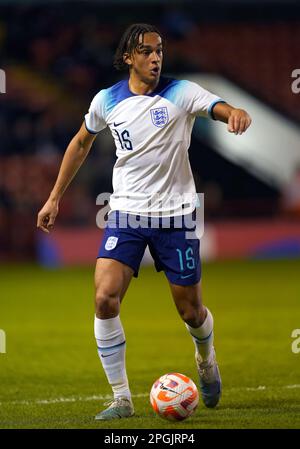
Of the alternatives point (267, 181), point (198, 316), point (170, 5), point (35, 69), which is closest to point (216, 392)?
point (198, 316)

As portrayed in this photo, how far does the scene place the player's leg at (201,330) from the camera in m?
6.18

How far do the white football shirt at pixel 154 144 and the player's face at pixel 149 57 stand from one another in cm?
13

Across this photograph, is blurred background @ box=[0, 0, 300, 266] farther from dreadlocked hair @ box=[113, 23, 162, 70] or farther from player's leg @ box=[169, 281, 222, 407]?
dreadlocked hair @ box=[113, 23, 162, 70]

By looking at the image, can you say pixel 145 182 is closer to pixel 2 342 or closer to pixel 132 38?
pixel 132 38

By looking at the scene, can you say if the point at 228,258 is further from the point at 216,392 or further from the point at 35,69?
the point at 216,392

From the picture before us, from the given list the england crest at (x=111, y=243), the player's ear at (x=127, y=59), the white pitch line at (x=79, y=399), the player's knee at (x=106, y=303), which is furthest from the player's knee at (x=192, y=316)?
the player's ear at (x=127, y=59)

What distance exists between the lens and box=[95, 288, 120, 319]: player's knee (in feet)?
19.4

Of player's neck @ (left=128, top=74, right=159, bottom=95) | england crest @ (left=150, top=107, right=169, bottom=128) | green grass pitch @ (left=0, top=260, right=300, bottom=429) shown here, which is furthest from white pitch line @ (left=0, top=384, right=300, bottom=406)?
player's neck @ (left=128, top=74, right=159, bottom=95)

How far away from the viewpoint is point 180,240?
6.18 m

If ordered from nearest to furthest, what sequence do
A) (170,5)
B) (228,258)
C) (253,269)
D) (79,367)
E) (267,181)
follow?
1. (79,367)
2. (253,269)
3. (228,258)
4. (267,181)
5. (170,5)

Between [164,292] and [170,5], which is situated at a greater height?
[170,5]

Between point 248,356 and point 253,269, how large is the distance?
7.57 m

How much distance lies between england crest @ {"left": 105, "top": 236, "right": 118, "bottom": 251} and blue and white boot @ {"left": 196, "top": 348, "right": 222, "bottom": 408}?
978 millimetres

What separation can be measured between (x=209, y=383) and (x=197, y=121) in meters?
16.8
